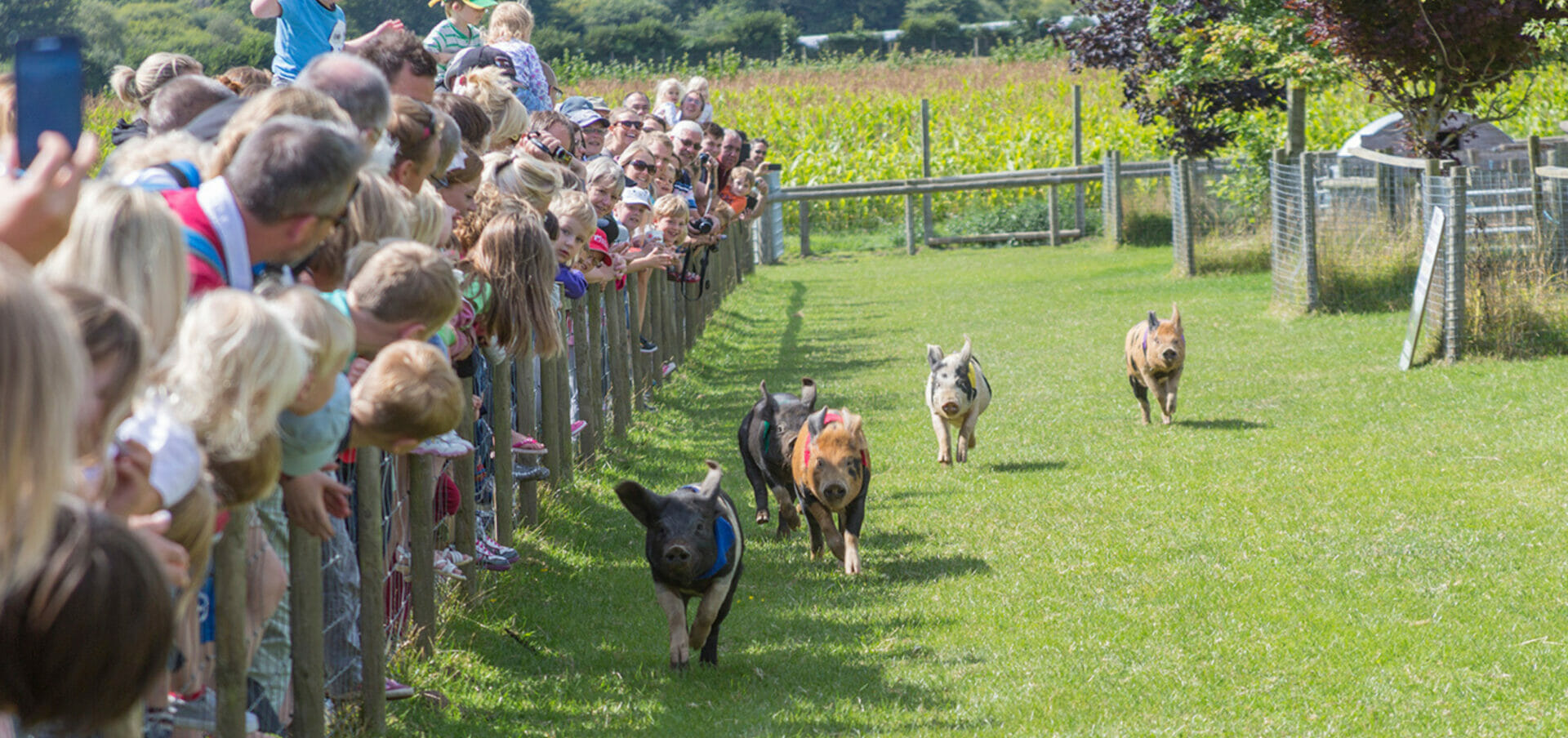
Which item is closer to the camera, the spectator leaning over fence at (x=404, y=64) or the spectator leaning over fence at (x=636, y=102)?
the spectator leaning over fence at (x=404, y=64)

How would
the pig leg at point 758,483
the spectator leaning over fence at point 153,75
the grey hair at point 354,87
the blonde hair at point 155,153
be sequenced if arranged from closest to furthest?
the blonde hair at point 155,153, the grey hair at point 354,87, the spectator leaning over fence at point 153,75, the pig leg at point 758,483

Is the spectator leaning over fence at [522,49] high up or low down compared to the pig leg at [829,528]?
up

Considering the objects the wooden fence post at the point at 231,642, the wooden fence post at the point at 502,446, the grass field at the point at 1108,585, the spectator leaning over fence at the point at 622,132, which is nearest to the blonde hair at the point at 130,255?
the wooden fence post at the point at 231,642

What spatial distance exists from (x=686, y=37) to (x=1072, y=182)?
4990cm

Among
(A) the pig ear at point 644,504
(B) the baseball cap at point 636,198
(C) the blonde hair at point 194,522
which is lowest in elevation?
(A) the pig ear at point 644,504

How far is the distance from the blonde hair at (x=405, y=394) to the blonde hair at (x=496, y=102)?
3.87m

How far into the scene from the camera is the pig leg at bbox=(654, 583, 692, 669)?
617cm

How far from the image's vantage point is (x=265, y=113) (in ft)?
13.5

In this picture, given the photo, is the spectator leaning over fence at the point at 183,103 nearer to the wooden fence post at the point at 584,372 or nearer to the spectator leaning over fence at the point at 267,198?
the spectator leaning over fence at the point at 267,198

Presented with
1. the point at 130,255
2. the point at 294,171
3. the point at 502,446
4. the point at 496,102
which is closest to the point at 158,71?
the point at 496,102

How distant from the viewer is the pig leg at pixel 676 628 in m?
6.17

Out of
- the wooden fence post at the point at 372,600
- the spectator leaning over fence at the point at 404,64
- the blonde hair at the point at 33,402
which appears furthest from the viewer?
the spectator leaning over fence at the point at 404,64

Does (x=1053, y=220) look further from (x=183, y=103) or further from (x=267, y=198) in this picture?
(x=267, y=198)

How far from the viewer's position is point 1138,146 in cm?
3822
